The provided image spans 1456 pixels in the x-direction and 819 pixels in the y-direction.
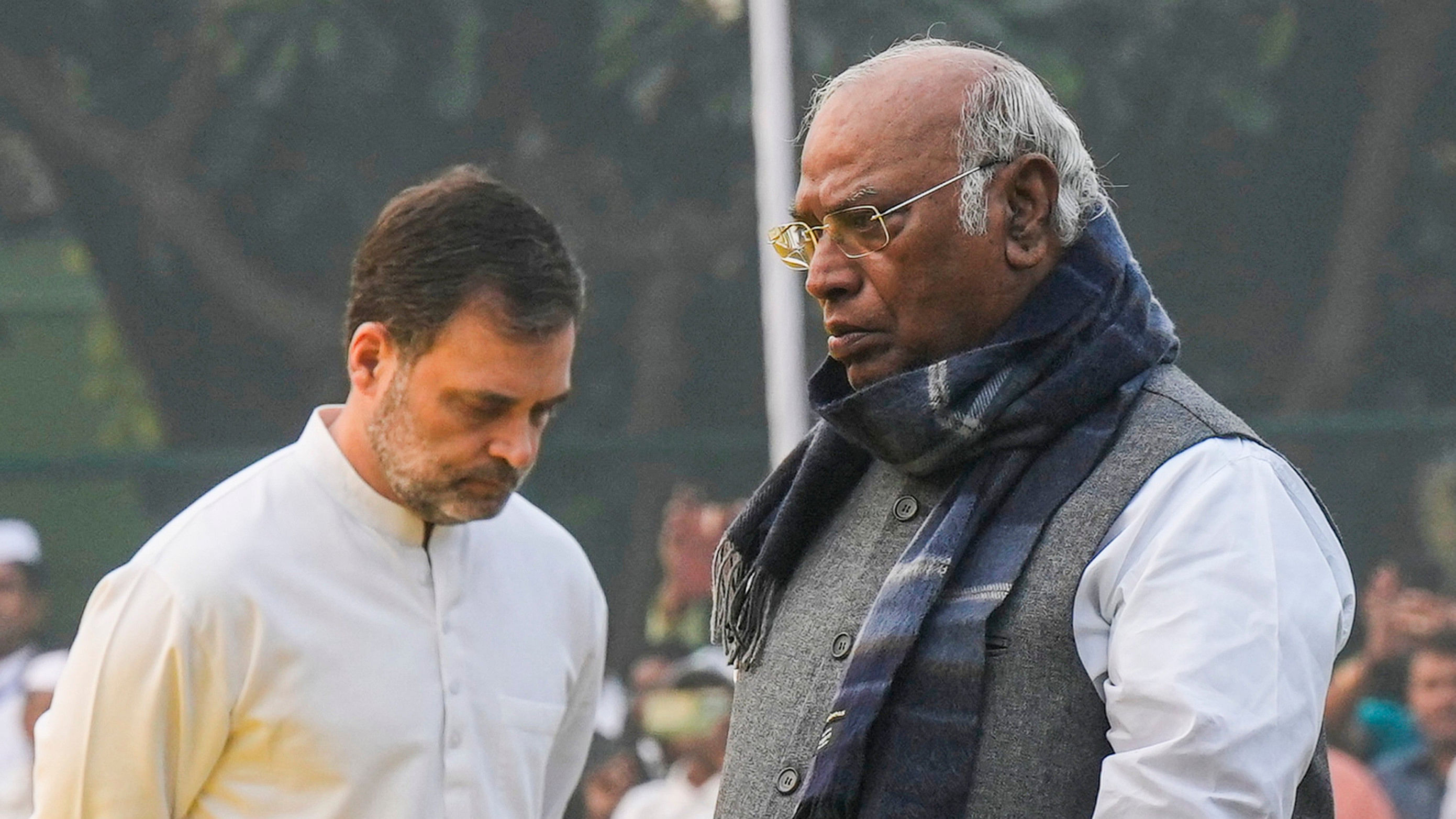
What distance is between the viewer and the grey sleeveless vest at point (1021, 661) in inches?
69.0

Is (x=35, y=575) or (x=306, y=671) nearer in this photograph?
(x=306, y=671)

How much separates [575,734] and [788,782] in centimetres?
101

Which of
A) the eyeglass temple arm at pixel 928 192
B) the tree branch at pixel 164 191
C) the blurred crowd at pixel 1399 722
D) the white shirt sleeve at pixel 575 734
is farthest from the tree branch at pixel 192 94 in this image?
the eyeglass temple arm at pixel 928 192

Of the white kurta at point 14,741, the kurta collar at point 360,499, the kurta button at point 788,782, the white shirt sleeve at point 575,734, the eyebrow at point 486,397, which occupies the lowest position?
the white kurta at point 14,741

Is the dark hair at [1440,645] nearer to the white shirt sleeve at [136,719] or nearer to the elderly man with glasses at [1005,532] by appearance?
the elderly man with glasses at [1005,532]

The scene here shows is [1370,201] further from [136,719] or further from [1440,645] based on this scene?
[136,719]

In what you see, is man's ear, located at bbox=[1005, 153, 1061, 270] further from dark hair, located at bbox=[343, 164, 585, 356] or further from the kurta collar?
the kurta collar

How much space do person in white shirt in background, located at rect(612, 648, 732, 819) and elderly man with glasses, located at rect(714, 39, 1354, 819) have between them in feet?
11.5

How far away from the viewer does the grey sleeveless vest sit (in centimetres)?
175

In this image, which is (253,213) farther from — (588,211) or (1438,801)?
(1438,801)

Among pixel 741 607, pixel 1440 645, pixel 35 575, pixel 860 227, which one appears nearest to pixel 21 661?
pixel 35 575

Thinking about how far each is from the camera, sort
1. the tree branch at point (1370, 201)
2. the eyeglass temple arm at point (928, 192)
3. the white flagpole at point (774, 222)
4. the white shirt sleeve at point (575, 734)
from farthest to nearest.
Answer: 1. the tree branch at point (1370, 201)
2. the white flagpole at point (774, 222)
3. the white shirt sleeve at point (575, 734)
4. the eyeglass temple arm at point (928, 192)

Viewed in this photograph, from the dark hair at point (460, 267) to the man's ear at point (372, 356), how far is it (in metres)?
0.02

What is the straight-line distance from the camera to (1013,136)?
1.93m
